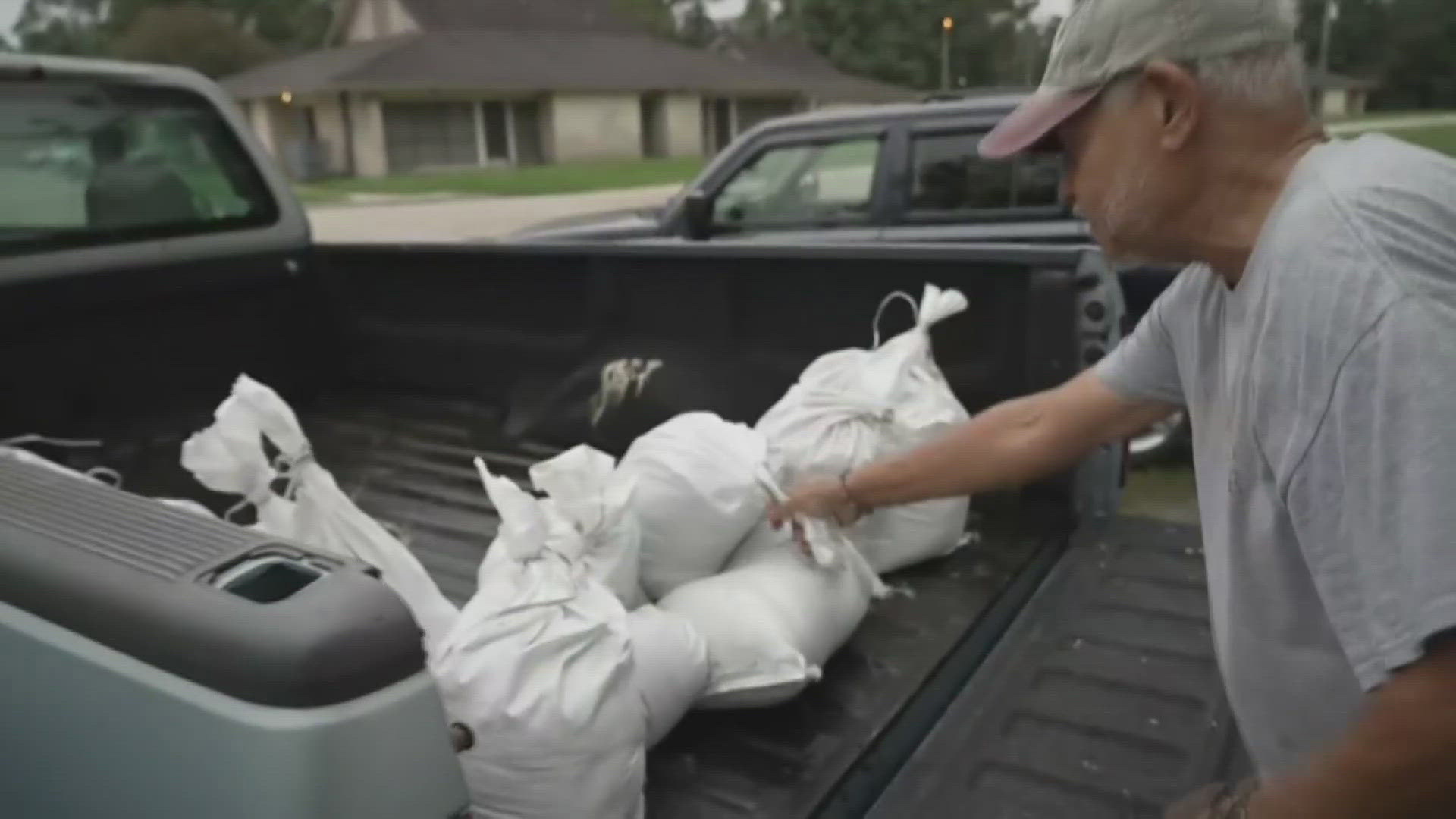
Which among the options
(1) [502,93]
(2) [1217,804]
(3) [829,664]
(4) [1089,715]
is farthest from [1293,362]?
(1) [502,93]

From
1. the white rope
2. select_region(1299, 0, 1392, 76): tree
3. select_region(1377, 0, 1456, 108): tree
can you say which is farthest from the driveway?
the white rope

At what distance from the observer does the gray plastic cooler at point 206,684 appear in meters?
1.05

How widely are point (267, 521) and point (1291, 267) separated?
69.1 inches

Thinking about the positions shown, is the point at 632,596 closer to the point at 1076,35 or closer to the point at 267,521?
the point at 267,521

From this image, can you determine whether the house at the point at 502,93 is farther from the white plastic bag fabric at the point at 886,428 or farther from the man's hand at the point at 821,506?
the man's hand at the point at 821,506

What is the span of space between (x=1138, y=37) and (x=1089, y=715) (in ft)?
3.86

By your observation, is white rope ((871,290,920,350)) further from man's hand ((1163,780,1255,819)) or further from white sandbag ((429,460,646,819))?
man's hand ((1163,780,1255,819))

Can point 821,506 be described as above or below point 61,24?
below

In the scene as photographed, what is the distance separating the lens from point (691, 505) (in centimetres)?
242

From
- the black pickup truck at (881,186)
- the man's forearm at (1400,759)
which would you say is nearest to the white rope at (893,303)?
the man's forearm at (1400,759)

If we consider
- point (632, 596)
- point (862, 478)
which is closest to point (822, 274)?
point (862, 478)

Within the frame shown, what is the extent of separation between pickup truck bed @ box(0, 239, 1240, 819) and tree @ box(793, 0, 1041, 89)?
48.4 m

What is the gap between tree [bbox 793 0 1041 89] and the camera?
168 feet

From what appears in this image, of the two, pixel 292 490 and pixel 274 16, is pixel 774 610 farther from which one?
pixel 274 16
